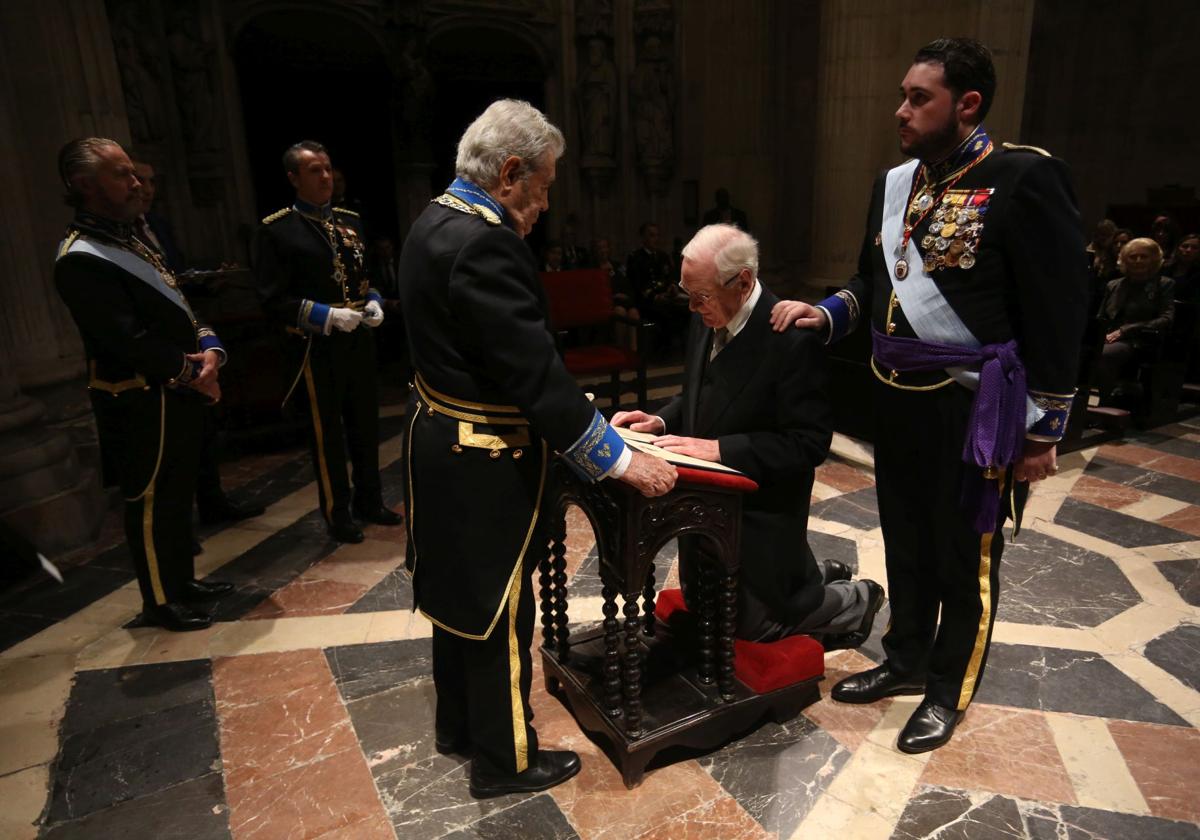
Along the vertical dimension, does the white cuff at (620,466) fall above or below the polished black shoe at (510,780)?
above

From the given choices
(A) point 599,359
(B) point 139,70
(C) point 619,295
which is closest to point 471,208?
(A) point 599,359

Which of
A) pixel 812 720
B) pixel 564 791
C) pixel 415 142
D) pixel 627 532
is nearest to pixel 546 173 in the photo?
pixel 627 532

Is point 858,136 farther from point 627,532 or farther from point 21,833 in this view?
point 21,833

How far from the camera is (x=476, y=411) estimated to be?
1999mm

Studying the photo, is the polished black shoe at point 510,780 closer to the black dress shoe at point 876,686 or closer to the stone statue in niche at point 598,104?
the black dress shoe at point 876,686

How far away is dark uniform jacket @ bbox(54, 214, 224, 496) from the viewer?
2.83m

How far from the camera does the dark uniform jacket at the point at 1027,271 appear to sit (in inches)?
78.1

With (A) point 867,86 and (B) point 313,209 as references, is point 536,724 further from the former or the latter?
(A) point 867,86

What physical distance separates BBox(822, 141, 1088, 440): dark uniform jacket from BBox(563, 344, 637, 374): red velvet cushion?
3.40 metres

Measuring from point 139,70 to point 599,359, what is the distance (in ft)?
19.2

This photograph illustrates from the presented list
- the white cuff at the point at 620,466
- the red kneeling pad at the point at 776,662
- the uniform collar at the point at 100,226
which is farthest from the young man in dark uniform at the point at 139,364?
the red kneeling pad at the point at 776,662

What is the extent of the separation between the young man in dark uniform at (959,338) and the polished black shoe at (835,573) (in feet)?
1.52

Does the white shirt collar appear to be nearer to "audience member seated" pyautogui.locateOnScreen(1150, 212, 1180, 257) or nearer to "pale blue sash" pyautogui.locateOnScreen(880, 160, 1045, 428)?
"pale blue sash" pyautogui.locateOnScreen(880, 160, 1045, 428)

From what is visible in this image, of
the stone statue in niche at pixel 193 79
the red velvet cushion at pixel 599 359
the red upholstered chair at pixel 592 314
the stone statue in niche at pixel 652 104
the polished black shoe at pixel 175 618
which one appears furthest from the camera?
the stone statue in niche at pixel 652 104
